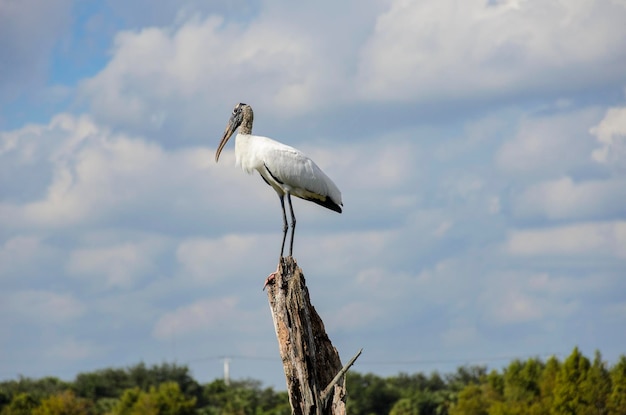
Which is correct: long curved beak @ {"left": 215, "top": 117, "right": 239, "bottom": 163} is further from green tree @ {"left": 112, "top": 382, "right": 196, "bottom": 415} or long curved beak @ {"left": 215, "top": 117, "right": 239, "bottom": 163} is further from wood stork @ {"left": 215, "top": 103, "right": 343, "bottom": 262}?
green tree @ {"left": 112, "top": 382, "right": 196, "bottom": 415}

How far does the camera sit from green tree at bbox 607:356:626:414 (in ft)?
200

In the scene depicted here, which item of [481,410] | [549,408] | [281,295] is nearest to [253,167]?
[281,295]

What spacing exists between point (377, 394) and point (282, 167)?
7939 cm

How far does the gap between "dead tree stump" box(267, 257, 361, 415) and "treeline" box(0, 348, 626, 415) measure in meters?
46.1

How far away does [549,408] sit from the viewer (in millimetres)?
63500

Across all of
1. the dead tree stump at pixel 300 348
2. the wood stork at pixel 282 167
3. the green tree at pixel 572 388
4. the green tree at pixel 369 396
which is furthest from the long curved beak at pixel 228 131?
the green tree at pixel 369 396

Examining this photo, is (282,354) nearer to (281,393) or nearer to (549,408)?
(549,408)

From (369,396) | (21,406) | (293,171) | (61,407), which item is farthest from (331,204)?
(369,396)

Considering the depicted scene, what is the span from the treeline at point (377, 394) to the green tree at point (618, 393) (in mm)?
48

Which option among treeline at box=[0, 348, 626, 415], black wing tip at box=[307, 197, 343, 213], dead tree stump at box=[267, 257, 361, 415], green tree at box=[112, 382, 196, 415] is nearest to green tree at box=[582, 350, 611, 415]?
treeline at box=[0, 348, 626, 415]

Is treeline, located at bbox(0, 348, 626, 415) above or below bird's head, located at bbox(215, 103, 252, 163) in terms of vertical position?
above

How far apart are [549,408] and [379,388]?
1487 inches

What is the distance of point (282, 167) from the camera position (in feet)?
67.3

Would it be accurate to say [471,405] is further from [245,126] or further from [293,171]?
[293,171]
